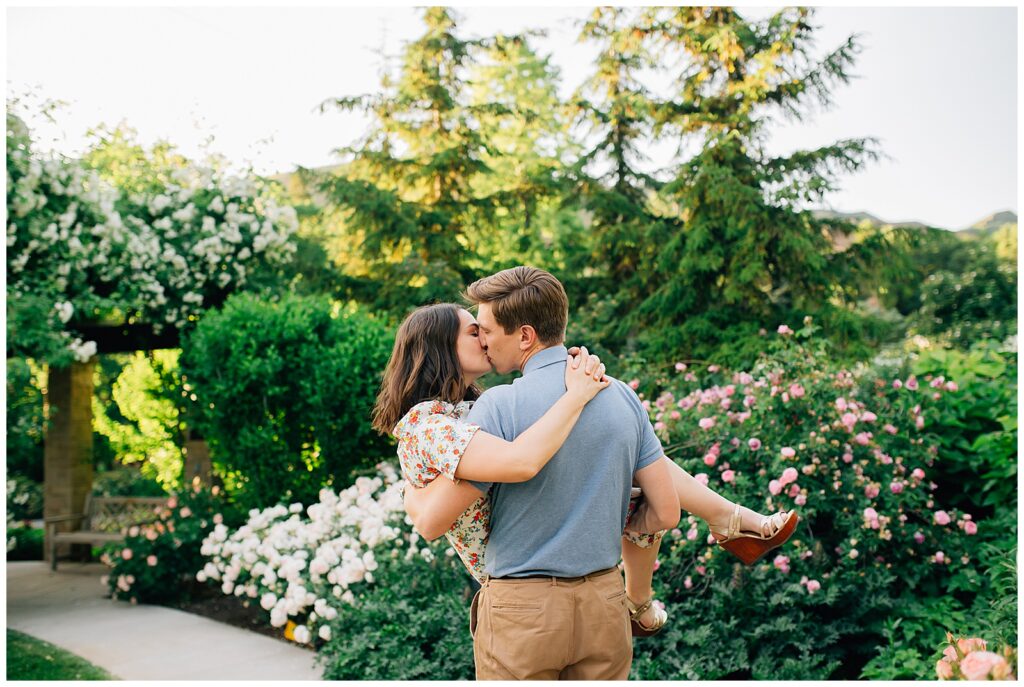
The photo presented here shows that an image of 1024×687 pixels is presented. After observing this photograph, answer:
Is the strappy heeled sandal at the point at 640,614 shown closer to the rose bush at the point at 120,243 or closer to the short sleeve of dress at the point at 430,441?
the short sleeve of dress at the point at 430,441

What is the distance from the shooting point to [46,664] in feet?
15.0

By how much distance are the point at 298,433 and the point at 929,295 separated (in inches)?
631

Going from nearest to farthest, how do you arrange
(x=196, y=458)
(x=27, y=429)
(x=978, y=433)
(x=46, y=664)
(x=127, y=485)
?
(x=46, y=664) → (x=978, y=433) → (x=196, y=458) → (x=27, y=429) → (x=127, y=485)

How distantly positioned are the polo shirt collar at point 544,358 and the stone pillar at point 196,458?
6.36 m

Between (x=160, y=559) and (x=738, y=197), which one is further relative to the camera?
(x=738, y=197)

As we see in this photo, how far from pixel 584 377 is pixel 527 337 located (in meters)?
0.19

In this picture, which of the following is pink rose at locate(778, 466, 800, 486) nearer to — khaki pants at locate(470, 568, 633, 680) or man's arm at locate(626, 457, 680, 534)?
man's arm at locate(626, 457, 680, 534)

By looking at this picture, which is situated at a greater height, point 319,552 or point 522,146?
point 522,146

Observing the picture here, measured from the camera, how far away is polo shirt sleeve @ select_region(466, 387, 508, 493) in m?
1.87

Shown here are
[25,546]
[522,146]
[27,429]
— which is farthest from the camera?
[522,146]

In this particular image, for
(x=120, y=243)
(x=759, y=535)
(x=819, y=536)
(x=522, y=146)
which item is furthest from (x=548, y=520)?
(x=522, y=146)

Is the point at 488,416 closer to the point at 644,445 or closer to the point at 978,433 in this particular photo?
the point at 644,445

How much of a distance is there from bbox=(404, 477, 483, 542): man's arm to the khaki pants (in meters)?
0.22

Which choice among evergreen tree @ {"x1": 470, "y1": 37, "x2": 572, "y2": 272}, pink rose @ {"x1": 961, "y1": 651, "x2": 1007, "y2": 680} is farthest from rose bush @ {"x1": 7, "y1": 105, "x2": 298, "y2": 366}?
pink rose @ {"x1": 961, "y1": 651, "x2": 1007, "y2": 680}
